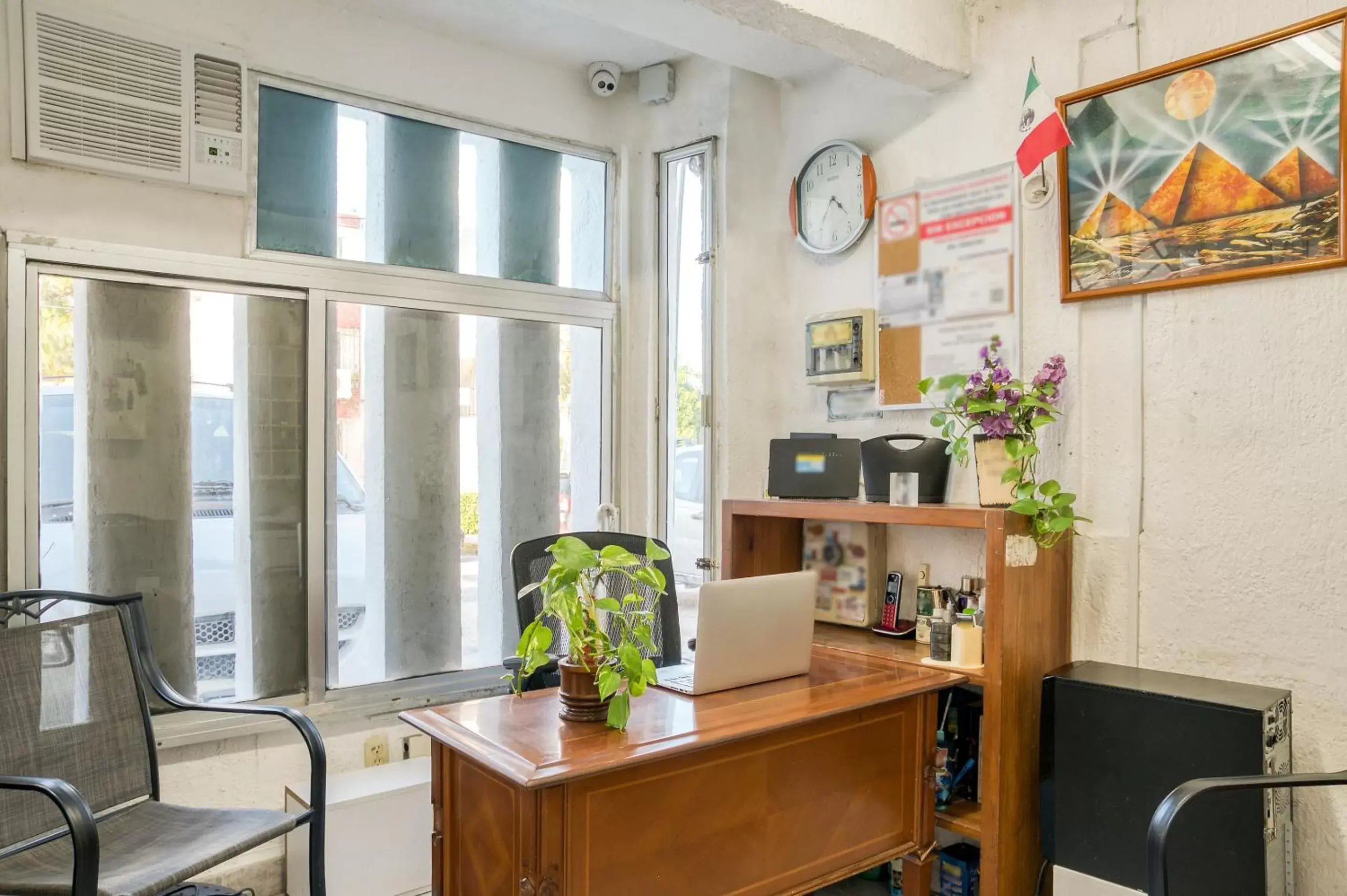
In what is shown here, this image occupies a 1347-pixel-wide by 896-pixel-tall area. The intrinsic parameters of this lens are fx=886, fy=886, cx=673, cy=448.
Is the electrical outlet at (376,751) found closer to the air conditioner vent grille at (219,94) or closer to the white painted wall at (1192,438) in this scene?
the air conditioner vent grille at (219,94)

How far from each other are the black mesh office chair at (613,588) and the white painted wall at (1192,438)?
39.9 inches

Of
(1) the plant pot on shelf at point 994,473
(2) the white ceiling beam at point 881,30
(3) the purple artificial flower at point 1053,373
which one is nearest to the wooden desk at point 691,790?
(1) the plant pot on shelf at point 994,473

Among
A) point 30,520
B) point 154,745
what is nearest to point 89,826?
point 154,745

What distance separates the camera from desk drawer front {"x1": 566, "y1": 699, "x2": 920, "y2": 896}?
1651 mm

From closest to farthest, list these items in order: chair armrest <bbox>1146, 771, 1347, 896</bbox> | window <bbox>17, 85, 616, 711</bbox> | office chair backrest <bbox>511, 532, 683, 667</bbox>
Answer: chair armrest <bbox>1146, 771, 1347, 896</bbox>
window <bbox>17, 85, 616, 711</bbox>
office chair backrest <bbox>511, 532, 683, 667</bbox>

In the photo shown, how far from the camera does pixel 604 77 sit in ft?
11.0

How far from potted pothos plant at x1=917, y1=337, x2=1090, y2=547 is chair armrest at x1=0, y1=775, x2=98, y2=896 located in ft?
6.86

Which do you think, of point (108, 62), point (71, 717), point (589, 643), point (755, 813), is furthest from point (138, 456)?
point (755, 813)

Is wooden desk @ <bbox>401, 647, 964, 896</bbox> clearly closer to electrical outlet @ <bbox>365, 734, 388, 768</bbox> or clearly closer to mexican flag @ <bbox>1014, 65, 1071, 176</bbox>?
electrical outlet @ <bbox>365, 734, 388, 768</bbox>

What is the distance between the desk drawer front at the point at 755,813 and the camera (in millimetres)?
1651

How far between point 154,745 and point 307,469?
2.90 ft

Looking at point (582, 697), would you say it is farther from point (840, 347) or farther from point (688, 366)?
point (688, 366)

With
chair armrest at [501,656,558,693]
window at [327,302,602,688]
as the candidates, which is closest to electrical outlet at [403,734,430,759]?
window at [327,302,602,688]

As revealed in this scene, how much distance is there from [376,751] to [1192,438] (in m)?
2.59
